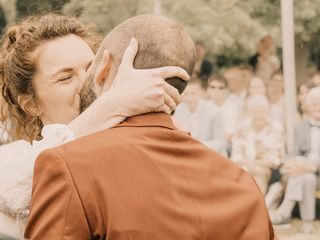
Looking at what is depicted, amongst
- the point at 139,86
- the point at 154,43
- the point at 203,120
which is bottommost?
the point at 203,120

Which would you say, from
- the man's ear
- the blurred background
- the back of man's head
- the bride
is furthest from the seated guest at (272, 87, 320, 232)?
the back of man's head

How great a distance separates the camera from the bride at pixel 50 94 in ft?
6.45

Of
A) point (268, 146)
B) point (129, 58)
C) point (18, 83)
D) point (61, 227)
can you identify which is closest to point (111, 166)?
Result: point (61, 227)

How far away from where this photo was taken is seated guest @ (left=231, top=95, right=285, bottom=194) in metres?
7.45

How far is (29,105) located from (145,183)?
1.00 m

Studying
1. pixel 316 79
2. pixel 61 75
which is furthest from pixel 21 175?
pixel 316 79

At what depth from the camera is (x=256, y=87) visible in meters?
7.70

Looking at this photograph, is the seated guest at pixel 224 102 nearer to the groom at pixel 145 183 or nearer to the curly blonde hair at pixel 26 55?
the curly blonde hair at pixel 26 55

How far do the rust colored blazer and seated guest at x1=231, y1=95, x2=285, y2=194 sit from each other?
18.2 ft

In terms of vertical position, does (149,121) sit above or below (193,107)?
above

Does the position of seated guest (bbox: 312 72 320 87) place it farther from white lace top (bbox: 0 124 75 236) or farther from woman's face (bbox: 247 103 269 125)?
white lace top (bbox: 0 124 75 236)

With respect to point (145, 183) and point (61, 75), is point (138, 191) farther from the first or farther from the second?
point (61, 75)

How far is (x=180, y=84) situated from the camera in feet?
6.63

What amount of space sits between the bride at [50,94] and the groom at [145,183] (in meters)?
0.04
